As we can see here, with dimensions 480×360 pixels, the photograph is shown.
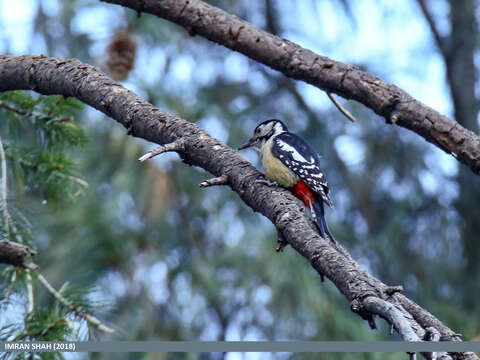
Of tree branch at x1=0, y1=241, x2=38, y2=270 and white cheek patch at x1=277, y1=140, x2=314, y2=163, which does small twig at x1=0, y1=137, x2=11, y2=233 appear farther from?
white cheek patch at x1=277, y1=140, x2=314, y2=163

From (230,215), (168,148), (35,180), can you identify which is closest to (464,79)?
(230,215)

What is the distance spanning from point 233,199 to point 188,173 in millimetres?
434

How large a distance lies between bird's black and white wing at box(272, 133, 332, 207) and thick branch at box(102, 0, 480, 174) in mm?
675

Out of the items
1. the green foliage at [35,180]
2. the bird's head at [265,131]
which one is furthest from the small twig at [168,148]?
the bird's head at [265,131]

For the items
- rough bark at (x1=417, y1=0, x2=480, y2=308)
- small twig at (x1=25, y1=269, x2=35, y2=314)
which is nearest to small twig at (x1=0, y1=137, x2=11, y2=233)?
small twig at (x1=25, y1=269, x2=35, y2=314)

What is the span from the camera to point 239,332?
4.64 meters

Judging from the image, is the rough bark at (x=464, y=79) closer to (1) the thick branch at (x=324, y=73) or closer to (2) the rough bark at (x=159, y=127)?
(1) the thick branch at (x=324, y=73)

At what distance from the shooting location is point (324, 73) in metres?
2.50

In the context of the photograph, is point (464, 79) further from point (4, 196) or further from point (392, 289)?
point (392, 289)

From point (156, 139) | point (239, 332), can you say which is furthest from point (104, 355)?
point (156, 139)

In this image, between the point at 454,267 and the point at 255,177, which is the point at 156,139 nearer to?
the point at 255,177

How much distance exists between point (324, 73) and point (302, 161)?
79 cm

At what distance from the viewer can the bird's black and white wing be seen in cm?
311

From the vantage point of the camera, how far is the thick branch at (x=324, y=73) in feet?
7.63
